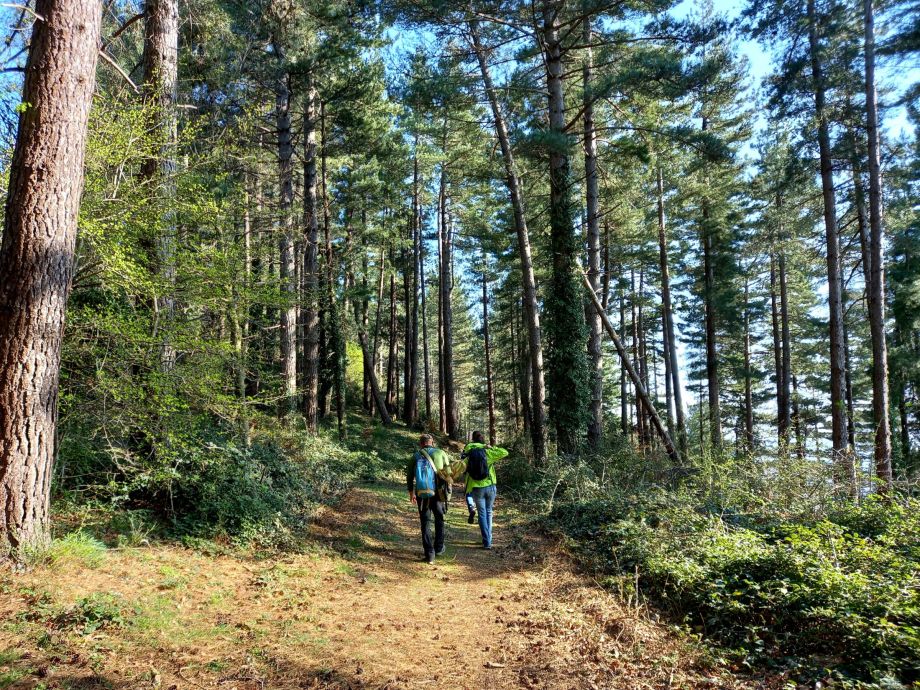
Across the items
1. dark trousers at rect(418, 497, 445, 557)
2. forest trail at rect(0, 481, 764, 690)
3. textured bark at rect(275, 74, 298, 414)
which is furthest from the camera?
textured bark at rect(275, 74, 298, 414)

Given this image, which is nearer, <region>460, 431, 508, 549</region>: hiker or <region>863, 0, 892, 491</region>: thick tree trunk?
<region>460, 431, 508, 549</region>: hiker

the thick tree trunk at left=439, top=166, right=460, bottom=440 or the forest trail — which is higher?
the thick tree trunk at left=439, top=166, right=460, bottom=440

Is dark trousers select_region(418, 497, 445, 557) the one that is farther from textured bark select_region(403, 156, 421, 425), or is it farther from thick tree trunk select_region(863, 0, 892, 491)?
textured bark select_region(403, 156, 421, 425)

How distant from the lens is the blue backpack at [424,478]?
23.3 feet

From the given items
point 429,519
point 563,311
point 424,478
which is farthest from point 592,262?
point 429,519

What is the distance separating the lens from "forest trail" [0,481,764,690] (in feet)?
12.1

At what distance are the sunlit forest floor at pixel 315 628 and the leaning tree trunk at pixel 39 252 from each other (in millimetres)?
791

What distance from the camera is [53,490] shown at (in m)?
5.59

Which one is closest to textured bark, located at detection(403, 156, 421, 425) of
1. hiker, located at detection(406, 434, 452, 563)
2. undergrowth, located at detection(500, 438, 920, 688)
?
undergrowth, located at detection(500, 438, 920, 688)

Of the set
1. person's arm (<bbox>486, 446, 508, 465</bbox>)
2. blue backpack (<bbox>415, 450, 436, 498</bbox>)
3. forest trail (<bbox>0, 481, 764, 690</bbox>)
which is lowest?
forest trail (<bbox>0, 481, 764, 690</bbox>)

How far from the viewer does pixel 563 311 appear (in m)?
13.6

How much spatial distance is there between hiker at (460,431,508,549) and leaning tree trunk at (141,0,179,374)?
459cm

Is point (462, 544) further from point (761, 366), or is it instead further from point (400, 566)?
point (761, 366)

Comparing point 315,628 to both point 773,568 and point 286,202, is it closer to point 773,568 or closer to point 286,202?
point 773,568
